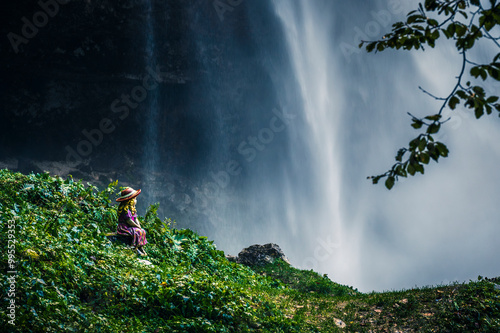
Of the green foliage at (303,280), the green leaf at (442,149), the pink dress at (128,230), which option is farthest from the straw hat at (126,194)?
the green leaf at (442,149)

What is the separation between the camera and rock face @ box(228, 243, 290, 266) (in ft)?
41.5

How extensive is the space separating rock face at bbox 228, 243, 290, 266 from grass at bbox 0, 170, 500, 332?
12.5 ft

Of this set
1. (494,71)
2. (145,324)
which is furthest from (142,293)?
(494,71)

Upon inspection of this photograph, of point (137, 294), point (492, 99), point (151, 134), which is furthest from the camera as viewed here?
point (151, 134)

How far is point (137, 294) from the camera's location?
5234 millimetres

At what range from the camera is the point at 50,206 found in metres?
7.93

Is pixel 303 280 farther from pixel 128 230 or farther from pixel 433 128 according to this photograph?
pixel 433 128

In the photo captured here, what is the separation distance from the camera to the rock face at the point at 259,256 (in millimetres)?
12664

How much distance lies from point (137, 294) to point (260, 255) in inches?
316

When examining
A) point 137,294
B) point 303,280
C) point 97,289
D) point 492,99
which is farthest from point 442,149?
point 303,280

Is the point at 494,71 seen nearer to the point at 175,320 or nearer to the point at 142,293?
the point at 175,320

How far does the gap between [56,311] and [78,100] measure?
64.3 feet

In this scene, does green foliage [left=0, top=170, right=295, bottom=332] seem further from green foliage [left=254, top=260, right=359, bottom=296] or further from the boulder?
the boulder

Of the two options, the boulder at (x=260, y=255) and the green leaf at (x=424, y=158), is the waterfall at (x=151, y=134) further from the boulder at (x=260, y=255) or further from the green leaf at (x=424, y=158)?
the green leaf at (x=424, y=158)
